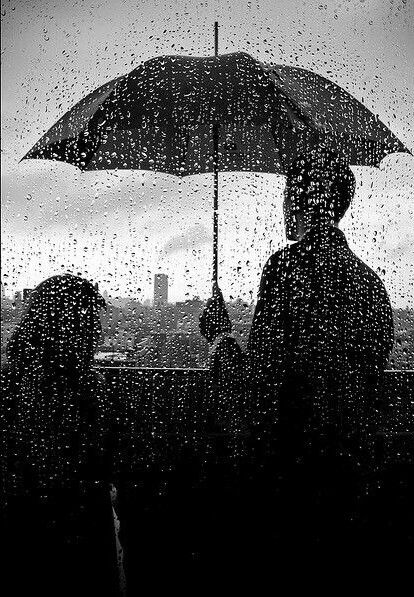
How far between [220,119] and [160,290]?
0.38m

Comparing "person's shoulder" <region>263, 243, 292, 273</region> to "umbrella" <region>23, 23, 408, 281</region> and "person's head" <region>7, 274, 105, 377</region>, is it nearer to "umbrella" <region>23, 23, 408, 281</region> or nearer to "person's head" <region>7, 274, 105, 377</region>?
"umbrella" <region>23, 23, 408, 281</region>

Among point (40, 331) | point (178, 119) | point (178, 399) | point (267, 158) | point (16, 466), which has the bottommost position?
point (16, 466)

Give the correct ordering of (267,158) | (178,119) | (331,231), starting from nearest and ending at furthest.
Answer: (331,231) → (267,158) → (178,119)

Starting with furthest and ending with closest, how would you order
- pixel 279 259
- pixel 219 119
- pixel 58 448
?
pixel 219 119 < pixel 58 448 < pixel 279 259

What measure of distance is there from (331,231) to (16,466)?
2.07 feet

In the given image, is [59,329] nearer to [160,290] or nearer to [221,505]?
[160,290]

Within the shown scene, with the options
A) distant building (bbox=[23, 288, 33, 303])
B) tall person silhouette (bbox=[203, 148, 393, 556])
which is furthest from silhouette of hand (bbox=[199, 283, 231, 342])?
distant building (bbox=[23, 288, 33, 303])

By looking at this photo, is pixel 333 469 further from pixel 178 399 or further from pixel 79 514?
pixel 79 514

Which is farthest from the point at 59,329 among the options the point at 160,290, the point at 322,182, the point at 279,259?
the point at 322,182

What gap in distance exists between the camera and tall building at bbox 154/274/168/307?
39.2 inches

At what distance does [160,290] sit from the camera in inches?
39.3

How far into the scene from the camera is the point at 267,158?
108cm

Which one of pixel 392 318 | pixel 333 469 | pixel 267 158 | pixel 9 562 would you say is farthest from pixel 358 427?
pixel 9 562

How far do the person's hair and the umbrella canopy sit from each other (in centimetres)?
2
